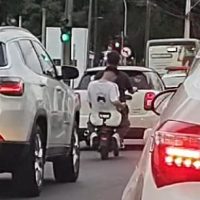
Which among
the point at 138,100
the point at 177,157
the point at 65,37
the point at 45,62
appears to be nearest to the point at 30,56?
the point at 45,62

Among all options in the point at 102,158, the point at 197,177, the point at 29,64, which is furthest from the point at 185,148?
the point at 102,158

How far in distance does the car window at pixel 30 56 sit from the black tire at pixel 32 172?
677 millimetres

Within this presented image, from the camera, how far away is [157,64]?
136 ft

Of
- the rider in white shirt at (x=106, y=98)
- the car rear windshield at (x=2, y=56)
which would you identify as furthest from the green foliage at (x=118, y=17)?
the car rear windshield at (x=2, y=56)

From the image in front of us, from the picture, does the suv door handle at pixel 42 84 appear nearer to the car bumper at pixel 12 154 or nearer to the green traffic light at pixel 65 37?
the car bumper at pixel 12 154

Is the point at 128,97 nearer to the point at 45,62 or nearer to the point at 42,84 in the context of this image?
the point at 45,62

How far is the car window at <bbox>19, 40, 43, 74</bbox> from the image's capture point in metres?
10.1

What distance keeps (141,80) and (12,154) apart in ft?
28.2

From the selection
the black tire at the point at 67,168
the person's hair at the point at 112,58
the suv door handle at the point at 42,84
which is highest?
the suv door handle at the point at 42,84

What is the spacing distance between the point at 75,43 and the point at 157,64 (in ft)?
13.1

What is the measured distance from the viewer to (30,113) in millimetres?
9531

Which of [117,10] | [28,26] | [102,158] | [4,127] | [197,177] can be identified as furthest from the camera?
[117,10]

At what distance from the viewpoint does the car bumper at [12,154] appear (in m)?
9.20

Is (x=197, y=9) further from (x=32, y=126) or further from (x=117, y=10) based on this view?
(x=32, y=126)
